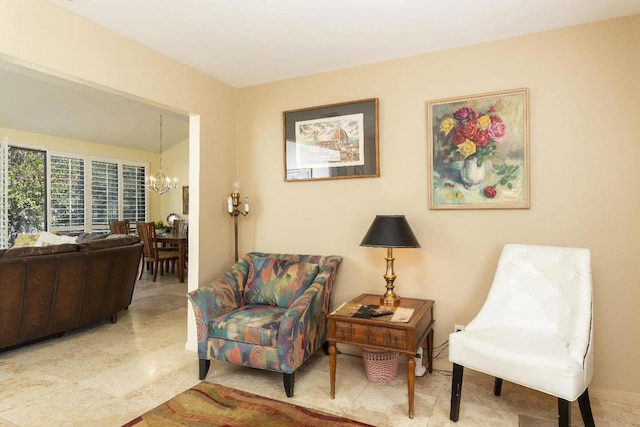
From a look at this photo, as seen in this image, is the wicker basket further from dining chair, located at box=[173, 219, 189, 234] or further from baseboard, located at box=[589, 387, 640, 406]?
dining chair, located at box=[173, 219, 189, 234]

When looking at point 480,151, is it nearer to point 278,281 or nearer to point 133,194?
point 278,281

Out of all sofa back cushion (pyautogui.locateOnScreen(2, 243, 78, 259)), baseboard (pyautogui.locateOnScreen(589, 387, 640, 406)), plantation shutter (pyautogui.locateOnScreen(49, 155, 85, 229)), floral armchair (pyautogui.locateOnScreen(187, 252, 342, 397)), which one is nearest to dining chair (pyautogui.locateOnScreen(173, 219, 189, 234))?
plantation shutter (pyautogui.locateOnScreen(49, 155, 85, 229))

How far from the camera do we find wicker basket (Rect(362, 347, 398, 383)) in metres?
2.62

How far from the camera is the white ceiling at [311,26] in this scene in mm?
2236

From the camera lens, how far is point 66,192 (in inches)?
267

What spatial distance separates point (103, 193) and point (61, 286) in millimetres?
4524

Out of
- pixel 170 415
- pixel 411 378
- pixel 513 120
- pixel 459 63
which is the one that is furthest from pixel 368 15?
pixel 170 415

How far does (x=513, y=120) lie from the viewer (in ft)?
8.59

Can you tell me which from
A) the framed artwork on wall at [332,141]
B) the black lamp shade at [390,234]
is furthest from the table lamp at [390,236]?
the framed artwork on wall at [332,141]

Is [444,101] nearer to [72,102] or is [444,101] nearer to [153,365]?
[153,365]

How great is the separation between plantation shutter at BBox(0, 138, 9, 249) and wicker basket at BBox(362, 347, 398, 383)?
6.24 meters

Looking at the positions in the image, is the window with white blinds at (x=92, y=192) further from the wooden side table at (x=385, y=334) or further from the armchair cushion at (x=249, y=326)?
the wooden side table at (x=385, y=334)

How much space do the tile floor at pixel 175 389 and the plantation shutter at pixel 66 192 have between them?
3.95 metres

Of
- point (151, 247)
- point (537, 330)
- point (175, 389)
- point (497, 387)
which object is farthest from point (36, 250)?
point (537, 330)
